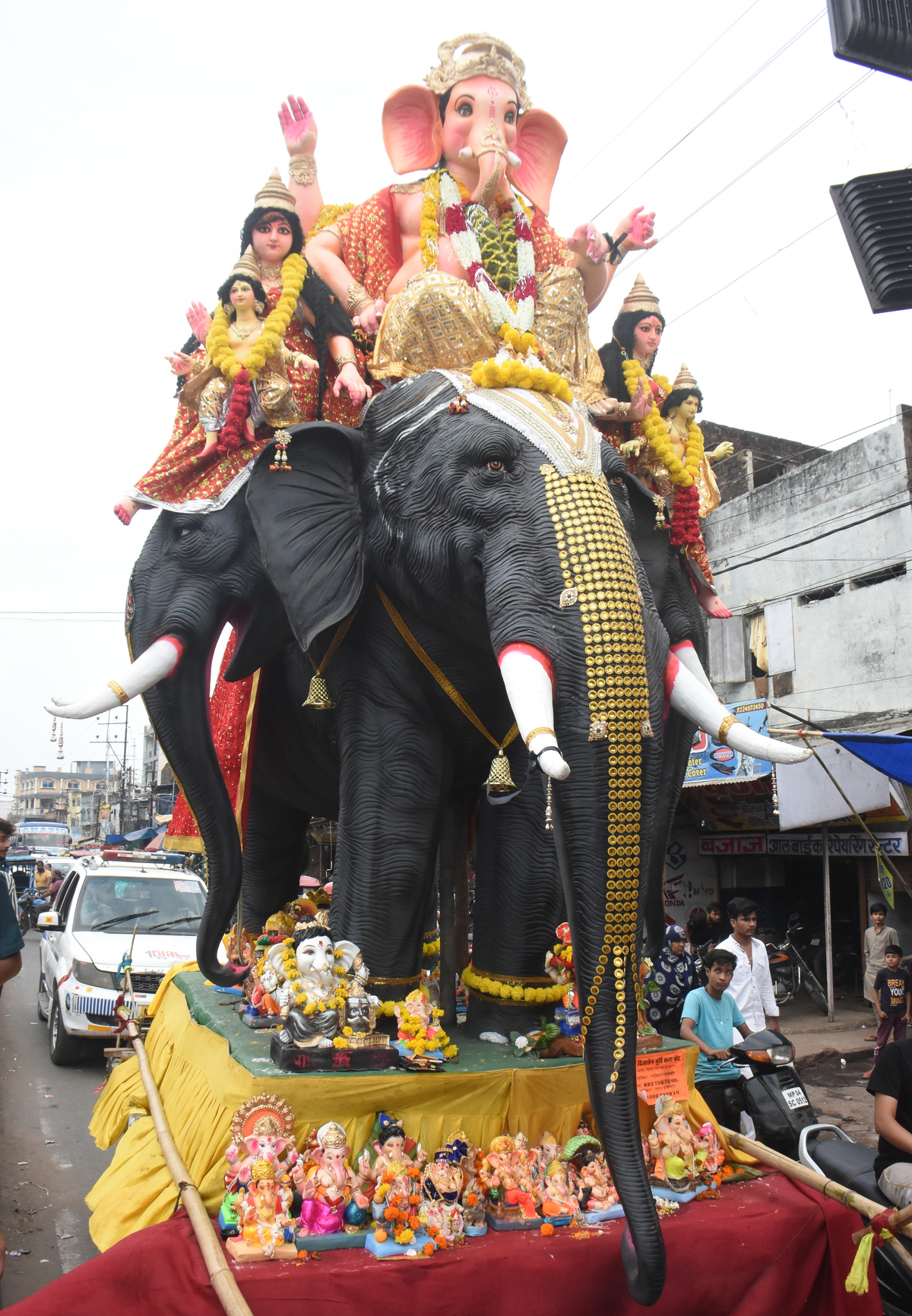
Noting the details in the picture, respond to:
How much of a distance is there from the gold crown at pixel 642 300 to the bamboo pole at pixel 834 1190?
2984 mm

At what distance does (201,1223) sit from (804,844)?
10.3 m

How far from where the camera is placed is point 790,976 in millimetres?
11555

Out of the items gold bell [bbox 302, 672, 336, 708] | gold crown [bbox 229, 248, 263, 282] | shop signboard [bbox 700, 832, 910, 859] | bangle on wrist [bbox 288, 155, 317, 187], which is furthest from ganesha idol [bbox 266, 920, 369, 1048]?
shop signboard [bbox 700, 832, 910, 859]

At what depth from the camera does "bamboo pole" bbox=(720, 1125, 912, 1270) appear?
8.95 ft

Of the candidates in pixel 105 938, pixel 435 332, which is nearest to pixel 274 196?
pixel 435 332

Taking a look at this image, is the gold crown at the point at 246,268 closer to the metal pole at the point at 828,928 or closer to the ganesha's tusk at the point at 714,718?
the ganesha's tusk at the point at 714,718

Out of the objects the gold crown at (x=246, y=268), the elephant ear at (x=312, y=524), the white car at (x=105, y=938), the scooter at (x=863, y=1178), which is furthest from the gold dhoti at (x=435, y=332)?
the white car at (x=105, y=938)

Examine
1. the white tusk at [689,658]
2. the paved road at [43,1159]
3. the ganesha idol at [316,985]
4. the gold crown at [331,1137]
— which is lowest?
the paved road at [43,1159]

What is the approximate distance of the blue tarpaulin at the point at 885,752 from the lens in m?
6.75

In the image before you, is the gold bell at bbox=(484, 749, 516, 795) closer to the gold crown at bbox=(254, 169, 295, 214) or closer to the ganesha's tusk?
the ganesha's tusk

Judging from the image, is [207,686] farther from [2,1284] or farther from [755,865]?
[755,865]

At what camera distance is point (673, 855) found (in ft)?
44.5

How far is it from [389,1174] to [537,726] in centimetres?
128

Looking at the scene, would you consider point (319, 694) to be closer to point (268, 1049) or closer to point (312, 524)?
point (312, 524)
